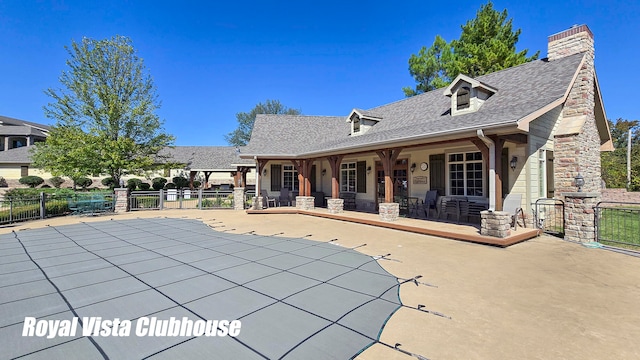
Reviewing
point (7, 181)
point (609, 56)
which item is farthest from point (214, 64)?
point (7, 181)

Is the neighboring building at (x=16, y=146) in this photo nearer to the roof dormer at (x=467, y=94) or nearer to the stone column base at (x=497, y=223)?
the roof dormer at (x=467, y=94)

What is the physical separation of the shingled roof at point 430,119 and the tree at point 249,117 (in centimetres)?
2909

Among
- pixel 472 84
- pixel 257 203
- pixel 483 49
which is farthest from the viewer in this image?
pixel 483 49

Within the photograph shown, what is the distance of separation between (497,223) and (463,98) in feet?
16.0

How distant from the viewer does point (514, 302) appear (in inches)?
128

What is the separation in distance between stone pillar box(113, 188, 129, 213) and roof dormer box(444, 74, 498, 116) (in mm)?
15935

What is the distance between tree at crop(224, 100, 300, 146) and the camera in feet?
148

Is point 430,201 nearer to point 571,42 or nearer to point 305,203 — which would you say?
point 305,203

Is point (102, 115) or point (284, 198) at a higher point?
point (102, 115)

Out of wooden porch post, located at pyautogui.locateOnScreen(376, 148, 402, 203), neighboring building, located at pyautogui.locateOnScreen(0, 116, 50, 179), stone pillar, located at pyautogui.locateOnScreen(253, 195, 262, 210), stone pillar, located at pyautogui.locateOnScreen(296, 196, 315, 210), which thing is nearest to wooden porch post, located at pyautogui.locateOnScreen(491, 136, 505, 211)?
wooden porch post, located at pyautogui.locateOnScreen(376, 148, 402, 203)

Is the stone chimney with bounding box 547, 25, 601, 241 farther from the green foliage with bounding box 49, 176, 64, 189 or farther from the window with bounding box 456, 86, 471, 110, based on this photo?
the green foliage with bounding box 49, 176, 64, 189

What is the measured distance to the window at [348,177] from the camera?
1352cm

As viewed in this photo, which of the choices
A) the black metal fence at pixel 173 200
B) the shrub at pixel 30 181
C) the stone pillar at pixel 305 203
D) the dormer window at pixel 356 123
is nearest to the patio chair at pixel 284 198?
the stone pillar at pixel 305 203

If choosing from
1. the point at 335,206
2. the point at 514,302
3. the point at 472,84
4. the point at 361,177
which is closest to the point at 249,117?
the point at 361,177
